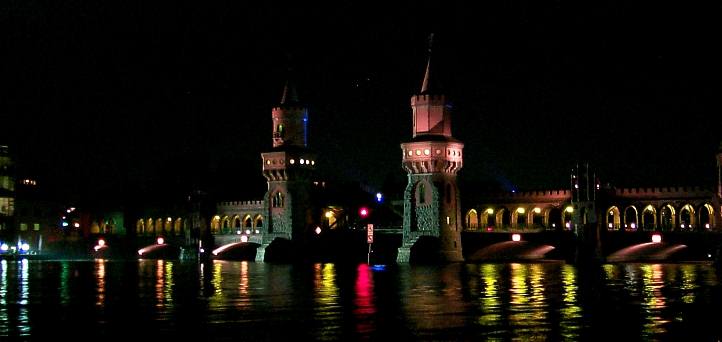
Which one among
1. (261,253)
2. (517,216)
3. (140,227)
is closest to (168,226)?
(140,227)

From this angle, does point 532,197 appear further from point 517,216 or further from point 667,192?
point 667,192

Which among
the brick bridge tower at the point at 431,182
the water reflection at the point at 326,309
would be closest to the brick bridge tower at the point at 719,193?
the brick bridge tower at the point at 431,182

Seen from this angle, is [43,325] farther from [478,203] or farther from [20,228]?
[20,228]

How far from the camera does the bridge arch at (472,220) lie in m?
101

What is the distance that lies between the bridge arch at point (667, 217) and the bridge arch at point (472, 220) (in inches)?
670

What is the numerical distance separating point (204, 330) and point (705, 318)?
45.0ft

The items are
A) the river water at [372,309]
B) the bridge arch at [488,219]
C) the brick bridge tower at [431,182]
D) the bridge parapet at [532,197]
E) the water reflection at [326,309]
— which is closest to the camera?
the river water at [372,309]

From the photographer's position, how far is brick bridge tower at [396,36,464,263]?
86.0 m

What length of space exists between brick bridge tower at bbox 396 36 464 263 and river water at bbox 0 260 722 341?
32.1m

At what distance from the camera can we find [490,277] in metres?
56.2

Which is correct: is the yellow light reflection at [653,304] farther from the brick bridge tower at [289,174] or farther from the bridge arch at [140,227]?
the bridge arch at [140,227]

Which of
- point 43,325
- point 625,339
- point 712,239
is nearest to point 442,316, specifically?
point 625,339

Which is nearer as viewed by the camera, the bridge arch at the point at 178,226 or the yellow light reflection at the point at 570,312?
the yellow light reflection at the point at 570,312

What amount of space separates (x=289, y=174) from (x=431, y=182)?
17.6 m
